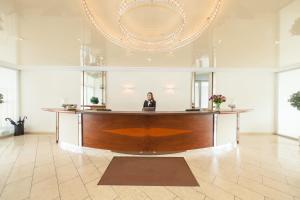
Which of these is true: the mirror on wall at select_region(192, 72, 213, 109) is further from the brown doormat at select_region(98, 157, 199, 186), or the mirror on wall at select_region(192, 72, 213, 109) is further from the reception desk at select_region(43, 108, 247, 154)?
the brown doormat at select_region(98, 157, 199, 186)

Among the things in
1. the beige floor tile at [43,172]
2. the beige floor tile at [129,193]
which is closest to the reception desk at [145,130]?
the beige floor tile at [43,172]

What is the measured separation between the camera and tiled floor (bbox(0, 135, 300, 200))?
2.46m

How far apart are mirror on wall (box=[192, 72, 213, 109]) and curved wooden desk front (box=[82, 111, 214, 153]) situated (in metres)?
3.29

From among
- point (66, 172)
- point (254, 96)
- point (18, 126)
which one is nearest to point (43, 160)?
point (66, 172)

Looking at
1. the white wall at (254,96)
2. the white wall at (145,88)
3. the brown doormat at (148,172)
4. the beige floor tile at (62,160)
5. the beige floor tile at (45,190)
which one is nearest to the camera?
the beige floor tile at (45,190)

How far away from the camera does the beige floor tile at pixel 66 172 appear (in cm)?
293

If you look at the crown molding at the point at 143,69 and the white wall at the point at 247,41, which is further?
the crown molding at the point at 143,69

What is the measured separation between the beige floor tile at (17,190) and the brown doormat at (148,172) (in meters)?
1.09

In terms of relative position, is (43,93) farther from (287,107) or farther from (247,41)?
(287,107)

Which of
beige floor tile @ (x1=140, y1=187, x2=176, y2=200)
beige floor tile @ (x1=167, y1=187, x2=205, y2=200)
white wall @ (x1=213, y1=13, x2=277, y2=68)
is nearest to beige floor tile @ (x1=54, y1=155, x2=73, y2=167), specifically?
beige floor tile @ (x1=140, y1=187, x2=176, y2=200)

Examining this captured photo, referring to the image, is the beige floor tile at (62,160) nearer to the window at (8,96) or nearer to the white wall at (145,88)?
the white wall at (145,88)

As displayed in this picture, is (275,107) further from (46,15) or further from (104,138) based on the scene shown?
(46,15)

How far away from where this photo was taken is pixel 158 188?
2.65m

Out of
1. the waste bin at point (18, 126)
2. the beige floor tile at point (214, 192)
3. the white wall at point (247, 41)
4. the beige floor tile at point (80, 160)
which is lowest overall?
the beige floor tile at point (80, 160)
